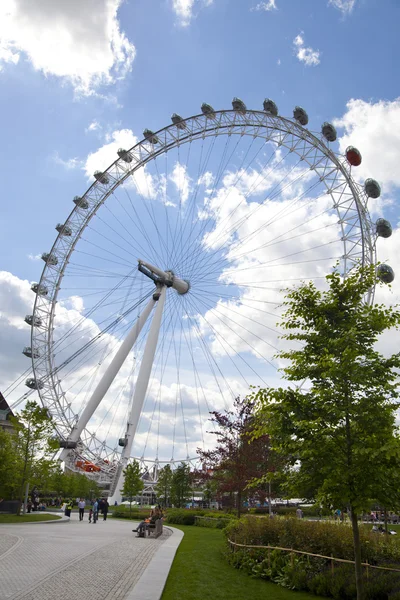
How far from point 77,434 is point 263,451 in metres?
23.7

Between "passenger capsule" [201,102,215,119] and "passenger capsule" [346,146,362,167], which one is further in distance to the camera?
"passenger capsule" [201,102,215,119]

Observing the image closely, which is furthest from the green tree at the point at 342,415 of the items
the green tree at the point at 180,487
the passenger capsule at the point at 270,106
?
the green tree at the point at 180,487

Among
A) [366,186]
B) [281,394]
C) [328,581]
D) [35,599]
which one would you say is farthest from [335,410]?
[366,186]

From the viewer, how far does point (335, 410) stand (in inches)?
422

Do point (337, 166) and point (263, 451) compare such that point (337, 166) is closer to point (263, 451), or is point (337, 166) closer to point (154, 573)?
point (263, 451)

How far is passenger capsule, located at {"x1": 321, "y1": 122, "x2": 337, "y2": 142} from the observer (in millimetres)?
38469

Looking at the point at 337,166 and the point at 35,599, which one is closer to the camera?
the point at 35,599

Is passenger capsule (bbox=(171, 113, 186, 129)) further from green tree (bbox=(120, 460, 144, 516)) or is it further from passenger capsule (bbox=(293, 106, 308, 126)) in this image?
green tree (bbox=(120, 460, 144, 516))

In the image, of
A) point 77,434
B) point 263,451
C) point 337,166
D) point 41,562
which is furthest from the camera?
point 77,434

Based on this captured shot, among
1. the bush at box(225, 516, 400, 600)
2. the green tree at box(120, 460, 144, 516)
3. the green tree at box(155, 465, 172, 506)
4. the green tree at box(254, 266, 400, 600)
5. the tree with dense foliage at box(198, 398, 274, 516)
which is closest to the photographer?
the green tree at box(254, 266, 400, 600)

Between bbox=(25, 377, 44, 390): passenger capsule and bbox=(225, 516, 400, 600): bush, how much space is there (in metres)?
40.8

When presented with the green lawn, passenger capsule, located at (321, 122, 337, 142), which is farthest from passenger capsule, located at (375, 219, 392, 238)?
the green lawn

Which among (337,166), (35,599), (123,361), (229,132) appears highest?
(229,132)

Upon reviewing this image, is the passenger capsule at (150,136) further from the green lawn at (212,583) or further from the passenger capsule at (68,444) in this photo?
the green lawn at (212,583)
